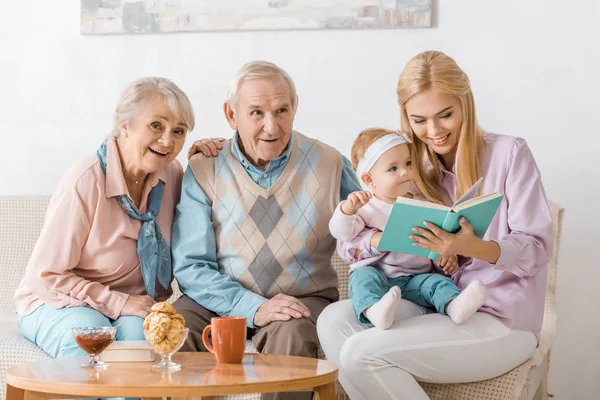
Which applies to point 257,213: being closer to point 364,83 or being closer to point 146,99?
point 146,99

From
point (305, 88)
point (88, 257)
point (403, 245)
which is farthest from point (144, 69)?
point (403, 245)

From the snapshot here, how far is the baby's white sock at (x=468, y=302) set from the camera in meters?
1.94

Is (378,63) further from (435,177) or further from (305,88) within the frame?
(435,177)

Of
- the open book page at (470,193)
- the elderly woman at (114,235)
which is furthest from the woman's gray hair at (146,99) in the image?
the open book page at (470,193)

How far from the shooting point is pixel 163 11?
3.16 metres

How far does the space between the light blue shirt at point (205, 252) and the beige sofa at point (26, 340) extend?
0.44 ft

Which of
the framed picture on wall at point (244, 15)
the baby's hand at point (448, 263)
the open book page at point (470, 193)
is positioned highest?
the framed picture on wall at point (244, 15)

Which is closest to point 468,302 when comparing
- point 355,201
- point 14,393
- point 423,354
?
point 423,354

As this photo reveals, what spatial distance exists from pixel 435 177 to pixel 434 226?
33 centimetres

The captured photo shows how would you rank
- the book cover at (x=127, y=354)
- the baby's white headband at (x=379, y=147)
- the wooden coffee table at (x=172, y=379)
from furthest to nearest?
1. the baby's white headband at (x=379, y=147)
2. the book cover at (x=127, y=354)
3. the wooden coffee table at (x=172, y=379)

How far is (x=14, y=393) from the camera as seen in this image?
1.67 m

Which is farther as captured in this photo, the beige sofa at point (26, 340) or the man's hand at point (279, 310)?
the man's hand at point (279, 310)

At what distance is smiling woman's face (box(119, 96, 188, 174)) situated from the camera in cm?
233

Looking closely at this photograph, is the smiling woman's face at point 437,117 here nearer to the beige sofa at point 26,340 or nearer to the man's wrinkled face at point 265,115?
the man's wrinkled face at point 265,115
